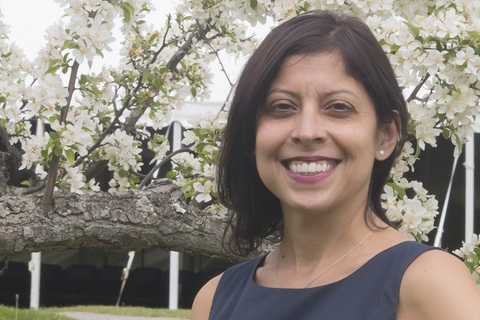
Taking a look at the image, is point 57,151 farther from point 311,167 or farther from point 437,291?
point 437,291

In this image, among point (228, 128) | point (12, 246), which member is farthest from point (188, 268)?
point (228, 128)

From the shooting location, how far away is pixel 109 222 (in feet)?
10.4

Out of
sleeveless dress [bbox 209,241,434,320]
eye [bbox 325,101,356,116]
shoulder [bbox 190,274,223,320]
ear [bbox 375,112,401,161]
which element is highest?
eye [bbox 325,101,356,116]

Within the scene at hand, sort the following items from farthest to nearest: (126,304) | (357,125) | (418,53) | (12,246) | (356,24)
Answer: (126,304) → (12,246) → (418,53) → (356,24) → (357,125)

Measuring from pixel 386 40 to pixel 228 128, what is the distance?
0.93 meters

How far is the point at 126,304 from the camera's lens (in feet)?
33.5

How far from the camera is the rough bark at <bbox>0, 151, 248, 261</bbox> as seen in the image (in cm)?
308

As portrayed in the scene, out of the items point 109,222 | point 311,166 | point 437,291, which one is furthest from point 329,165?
point 109,222

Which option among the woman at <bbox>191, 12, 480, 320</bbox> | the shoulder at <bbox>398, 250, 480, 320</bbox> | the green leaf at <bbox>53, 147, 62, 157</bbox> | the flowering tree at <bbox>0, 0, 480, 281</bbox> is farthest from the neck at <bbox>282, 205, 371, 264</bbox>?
the green leaf at <bbox>53, 147, 62, 157</bbox>

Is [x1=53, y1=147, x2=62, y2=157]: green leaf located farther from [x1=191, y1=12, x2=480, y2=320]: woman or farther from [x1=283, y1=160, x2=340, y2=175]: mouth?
[x1=283, y1=160, x2=340, y2=175]: mouth

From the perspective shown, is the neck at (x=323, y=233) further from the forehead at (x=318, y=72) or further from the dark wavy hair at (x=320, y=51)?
the forehead at (x=318, y=72)

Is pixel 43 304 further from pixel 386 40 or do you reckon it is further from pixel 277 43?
pixel 277 43

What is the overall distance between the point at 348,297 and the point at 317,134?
0.29 metres

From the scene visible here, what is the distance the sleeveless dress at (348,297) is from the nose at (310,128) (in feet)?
0.77
